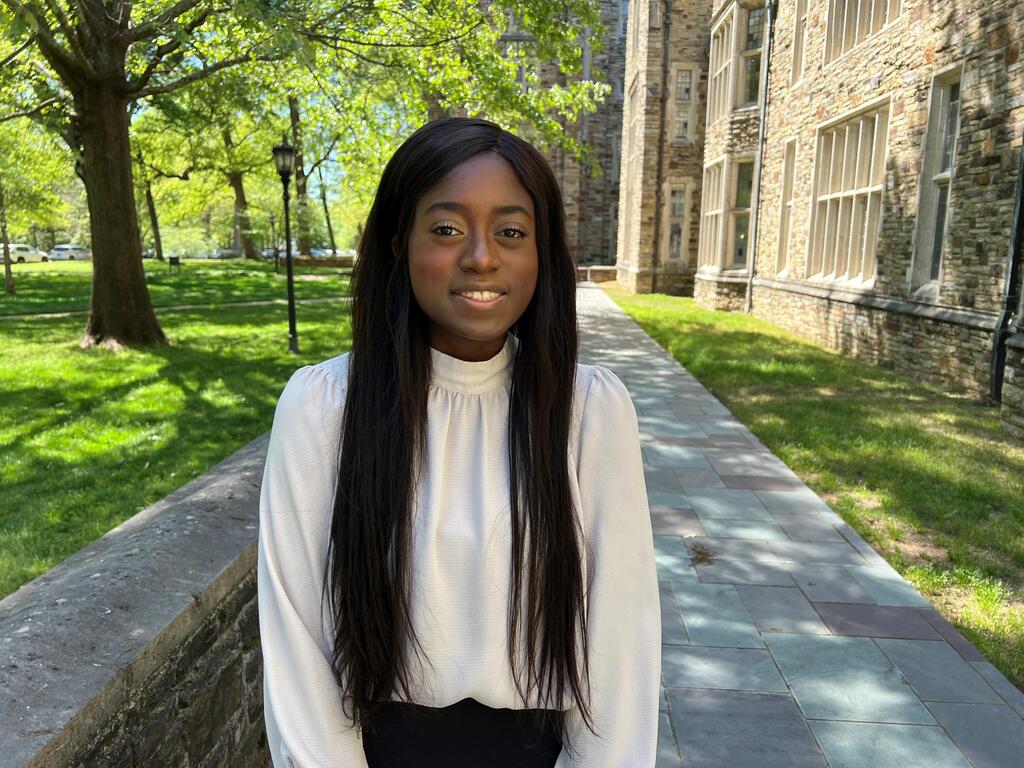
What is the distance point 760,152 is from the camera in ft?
53.6

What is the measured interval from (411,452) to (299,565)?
0.27 metres

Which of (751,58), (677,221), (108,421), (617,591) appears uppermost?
(751,58)

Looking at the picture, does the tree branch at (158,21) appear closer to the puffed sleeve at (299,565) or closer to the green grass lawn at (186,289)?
the green grass lawn at (186,289)

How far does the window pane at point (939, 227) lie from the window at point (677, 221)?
1211cm

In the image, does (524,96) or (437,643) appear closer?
(437,643)

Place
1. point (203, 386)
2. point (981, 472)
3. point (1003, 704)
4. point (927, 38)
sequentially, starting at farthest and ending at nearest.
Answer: point (927, 38)
point (203, 386)
point (981, 472)
point (1003, 704)

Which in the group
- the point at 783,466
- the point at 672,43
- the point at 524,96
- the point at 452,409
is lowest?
the point at 783,466

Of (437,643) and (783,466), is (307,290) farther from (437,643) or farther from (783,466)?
(437,643)

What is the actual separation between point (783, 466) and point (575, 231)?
24.6 meters

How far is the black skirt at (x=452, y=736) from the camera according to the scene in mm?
1383

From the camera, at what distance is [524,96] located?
11.3m

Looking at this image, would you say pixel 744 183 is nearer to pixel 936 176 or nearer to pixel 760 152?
pixel 760 152

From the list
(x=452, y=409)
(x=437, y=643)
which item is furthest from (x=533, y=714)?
(x=452, y=409)

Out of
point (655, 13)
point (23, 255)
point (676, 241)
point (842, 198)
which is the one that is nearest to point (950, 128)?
point (842, 198)
